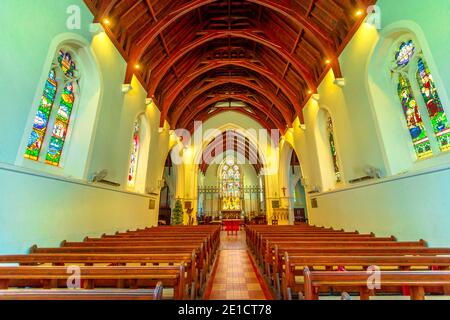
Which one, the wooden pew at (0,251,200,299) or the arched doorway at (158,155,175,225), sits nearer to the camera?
the wooden pew at (0,251,200,299)

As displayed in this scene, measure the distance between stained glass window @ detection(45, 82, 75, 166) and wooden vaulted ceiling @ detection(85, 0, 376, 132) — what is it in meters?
1.74

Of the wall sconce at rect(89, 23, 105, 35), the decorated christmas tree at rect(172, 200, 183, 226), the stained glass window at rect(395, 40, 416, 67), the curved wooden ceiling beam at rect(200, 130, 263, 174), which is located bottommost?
the decorated christmas tree at rect(172, 200, 183, 226)

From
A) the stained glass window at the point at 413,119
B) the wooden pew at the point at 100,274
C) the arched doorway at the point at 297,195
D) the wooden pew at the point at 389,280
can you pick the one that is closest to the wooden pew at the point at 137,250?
the wooden pew at the point at 100,274

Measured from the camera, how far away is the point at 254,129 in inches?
570

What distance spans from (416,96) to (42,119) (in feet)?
23.7

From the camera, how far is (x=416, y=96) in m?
3.87

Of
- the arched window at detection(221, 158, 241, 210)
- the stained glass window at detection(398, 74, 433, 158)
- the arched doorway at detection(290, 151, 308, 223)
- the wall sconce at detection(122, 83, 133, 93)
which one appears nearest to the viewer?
the stained glass window at detection(398, 74, 433, 158)

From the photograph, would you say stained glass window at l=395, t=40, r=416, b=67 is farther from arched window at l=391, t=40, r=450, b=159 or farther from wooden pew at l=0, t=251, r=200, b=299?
wooden pew at l=0, t=251, r=200, b=299

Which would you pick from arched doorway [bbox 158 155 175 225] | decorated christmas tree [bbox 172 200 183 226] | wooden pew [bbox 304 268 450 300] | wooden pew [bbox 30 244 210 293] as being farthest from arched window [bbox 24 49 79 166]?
arched doorway [bbox 158 155 175 225]

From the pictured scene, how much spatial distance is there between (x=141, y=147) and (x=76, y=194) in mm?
3723

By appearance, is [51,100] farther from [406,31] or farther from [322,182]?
[322,182]

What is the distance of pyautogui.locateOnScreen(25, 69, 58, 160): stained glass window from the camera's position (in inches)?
141

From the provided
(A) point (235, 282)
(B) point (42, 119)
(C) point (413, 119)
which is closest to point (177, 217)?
(A) point (235, 282)

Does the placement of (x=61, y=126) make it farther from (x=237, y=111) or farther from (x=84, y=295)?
(x=237, y=111)
